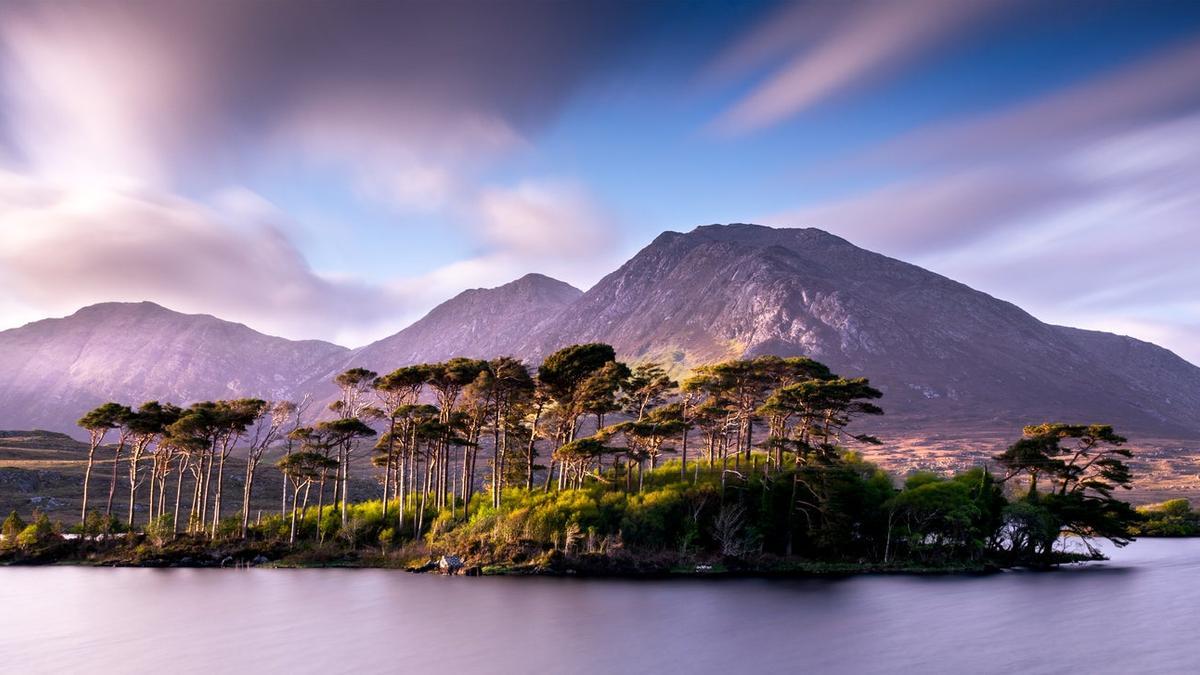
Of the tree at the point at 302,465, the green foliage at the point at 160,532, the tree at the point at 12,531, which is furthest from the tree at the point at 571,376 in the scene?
the tree at the point at 12,531

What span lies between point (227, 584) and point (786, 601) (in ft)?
151

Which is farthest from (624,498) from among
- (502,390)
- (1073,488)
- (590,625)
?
(1073,488)

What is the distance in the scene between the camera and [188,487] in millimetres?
160875

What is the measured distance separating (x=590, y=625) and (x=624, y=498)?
85.4 ft

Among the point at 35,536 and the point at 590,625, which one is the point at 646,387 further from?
the point at 35,536

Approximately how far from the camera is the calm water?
40.2 meters

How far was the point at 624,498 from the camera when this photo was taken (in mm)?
73438

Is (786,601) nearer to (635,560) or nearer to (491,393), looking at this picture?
(635,560)

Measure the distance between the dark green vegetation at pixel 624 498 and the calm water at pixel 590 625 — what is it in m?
6.88

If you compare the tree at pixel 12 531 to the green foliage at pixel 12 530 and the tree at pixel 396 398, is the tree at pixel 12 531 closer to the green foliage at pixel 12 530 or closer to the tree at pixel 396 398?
the green foliage at pixel 12 530

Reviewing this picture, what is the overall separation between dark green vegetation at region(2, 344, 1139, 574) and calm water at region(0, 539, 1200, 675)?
22.6 ft

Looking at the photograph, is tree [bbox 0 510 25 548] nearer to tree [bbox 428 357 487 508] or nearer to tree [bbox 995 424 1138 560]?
tree [bbox 428 357 487 508]

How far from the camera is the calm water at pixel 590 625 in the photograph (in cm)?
4019

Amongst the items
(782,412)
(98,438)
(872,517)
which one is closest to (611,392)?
(782,412)
